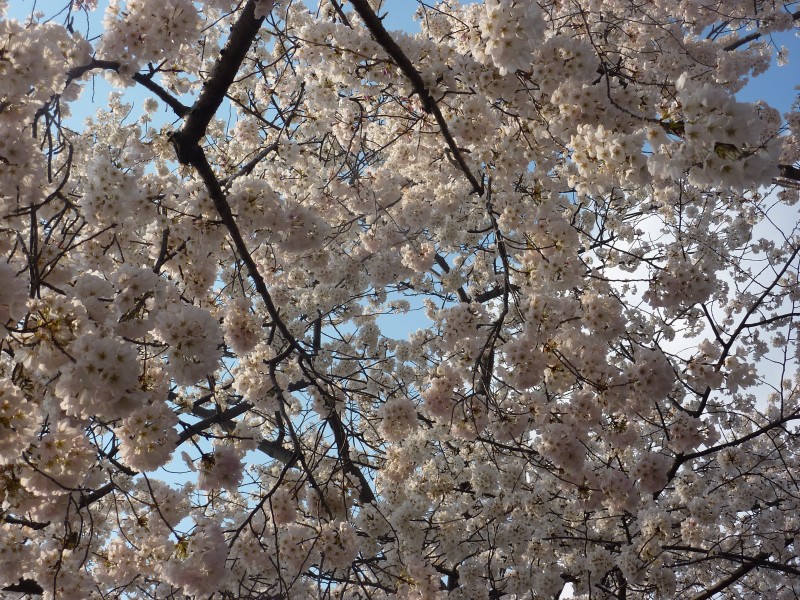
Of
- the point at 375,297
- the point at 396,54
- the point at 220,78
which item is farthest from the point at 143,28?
the point at 375,297

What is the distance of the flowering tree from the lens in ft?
7.84

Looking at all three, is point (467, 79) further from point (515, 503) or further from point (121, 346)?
point (515, 503)

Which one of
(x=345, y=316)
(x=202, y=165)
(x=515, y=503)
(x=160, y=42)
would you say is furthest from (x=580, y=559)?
(x=160, y=42)

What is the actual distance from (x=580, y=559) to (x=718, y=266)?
457 cm

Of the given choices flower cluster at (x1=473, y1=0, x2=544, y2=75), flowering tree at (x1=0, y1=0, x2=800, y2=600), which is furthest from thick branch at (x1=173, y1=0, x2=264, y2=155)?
flower cluster at (x1=473, y1=0, x2=544, y2=75)

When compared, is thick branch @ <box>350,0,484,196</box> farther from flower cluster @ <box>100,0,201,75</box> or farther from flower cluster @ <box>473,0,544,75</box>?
flower cluster @ <box>100,0,201,75</box>

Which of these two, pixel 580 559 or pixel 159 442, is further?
pixel 580 559

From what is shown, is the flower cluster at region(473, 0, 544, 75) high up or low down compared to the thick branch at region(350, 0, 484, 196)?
down

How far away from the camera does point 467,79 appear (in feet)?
10.6

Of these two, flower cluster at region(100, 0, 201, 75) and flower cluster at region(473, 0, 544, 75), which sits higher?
flower cluster at region(100, 0, 201, 75)

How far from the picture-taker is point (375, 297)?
807 centimetres

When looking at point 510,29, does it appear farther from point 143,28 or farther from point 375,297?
point 375,297

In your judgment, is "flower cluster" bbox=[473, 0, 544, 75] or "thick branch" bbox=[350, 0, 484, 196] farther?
"thick branch" bbox=[350, 0, 484, 196]

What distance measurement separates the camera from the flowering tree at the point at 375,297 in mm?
2391
